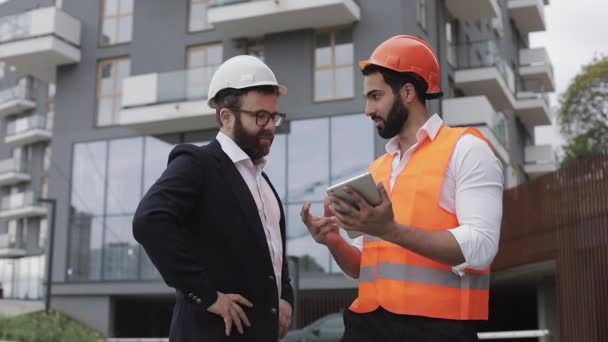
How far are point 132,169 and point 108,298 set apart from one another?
461 centimetres

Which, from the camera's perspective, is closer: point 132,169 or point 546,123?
point 132,169

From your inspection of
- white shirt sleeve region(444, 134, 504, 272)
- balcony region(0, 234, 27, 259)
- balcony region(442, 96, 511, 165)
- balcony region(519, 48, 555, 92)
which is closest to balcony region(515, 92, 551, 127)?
balcony region(519, 48, 555, 92)

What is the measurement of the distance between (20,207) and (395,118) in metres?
58.5

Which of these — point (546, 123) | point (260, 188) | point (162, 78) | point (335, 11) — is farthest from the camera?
point (546, 123)

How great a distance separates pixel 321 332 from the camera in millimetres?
19469

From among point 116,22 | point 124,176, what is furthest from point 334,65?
point 116,22

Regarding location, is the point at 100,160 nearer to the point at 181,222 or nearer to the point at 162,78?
the point at 162,78

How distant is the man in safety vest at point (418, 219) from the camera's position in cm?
315

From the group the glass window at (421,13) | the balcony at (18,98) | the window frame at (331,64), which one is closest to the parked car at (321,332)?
the window frame at (331,64)

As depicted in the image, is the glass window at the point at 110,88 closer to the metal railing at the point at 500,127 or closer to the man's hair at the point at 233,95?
the metal railing at the point at 500,127

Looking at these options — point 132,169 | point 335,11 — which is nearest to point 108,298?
point 132,169

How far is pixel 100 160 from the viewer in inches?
1146

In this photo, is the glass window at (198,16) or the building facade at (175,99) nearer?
the building facade at (175,99)

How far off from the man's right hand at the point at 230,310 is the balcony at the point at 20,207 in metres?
→ 56.5
